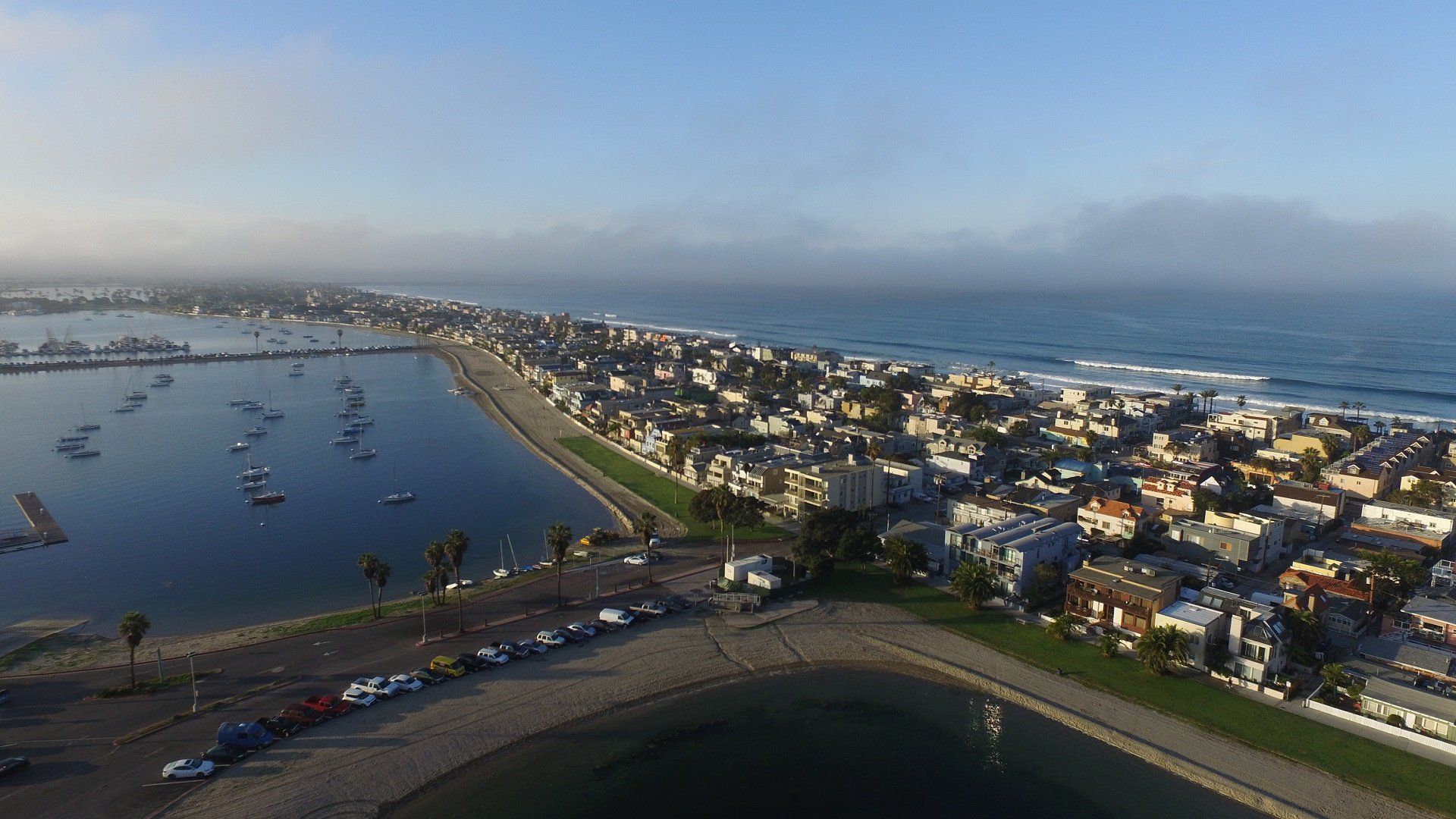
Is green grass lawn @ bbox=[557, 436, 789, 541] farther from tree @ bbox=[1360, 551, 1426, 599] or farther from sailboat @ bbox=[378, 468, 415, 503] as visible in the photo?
tree @ bbox=[1360, 551, 1426, 599]

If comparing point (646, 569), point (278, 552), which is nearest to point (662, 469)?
point (646, 569)

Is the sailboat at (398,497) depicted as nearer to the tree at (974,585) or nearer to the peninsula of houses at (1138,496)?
the peninsula of houses at (1138,496)

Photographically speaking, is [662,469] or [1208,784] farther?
[662,469]

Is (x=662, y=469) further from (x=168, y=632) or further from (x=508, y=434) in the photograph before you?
(x=168, y=632)

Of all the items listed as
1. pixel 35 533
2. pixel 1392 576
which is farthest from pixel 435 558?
pixel 1392 576

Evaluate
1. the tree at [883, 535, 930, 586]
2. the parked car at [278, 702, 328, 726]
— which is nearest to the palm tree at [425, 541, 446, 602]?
the parked car at [278, 702, 328, 726]

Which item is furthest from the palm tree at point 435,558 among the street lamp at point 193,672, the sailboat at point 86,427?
the sailboat at point 86,427
